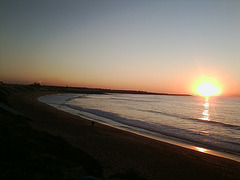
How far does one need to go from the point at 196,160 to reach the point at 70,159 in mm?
7264

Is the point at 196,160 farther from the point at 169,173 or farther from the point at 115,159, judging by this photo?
the point at 115,159

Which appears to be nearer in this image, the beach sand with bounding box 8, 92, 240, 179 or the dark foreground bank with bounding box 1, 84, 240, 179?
the dark foreground bank with bounding box 1, 84, 240, 179

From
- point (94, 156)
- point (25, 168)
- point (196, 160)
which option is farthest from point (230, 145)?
point (25, 168)

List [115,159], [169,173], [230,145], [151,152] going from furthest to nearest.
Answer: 1. [230,145]
2. [151,152]
3. [115,159]
4. [169,173]

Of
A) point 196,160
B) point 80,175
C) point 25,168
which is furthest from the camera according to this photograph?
point 196,160

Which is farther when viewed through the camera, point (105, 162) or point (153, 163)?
point (153, 163)

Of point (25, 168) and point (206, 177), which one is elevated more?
point (25, 168)

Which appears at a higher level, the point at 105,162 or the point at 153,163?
the point at 105,162

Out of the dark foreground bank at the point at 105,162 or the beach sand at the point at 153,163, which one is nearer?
the dark foreground bank at the point at 105,162

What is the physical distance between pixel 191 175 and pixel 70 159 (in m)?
5.64

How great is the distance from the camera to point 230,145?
14.4 meters

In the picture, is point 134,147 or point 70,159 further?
point 134,147

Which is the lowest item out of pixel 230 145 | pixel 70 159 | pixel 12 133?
pixel 230 145

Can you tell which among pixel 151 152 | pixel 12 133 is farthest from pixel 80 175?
pixel 151 152
